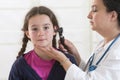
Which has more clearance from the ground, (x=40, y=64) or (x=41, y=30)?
(x=41, y=30)

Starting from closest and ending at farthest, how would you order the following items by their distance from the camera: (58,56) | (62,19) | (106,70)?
(106,70) → (58,56) → (62,19)

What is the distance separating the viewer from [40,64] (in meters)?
1.47

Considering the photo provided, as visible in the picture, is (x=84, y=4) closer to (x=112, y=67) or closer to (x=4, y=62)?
(x=4, y=62)

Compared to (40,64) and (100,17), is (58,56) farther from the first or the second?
(100,17)

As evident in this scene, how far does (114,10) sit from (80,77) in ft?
1.26

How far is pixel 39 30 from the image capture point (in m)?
1.46

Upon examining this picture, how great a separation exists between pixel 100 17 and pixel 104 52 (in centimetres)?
18

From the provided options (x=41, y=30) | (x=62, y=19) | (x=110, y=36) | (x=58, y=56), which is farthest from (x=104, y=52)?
(x=62, y=19)

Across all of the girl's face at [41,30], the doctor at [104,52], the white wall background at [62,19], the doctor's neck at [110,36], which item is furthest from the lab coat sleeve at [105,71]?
the white wall background at [62,19]

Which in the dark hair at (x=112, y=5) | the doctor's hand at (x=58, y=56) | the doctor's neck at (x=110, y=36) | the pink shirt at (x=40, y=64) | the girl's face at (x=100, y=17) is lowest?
the pink shirt at (x=40, y=64)

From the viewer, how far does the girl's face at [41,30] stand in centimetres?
145

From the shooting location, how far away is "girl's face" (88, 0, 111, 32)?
1352mm

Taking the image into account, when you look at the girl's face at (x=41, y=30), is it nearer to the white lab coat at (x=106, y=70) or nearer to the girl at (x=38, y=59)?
the girl at (x=38, y=59)

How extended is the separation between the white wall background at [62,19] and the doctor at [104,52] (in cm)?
130
